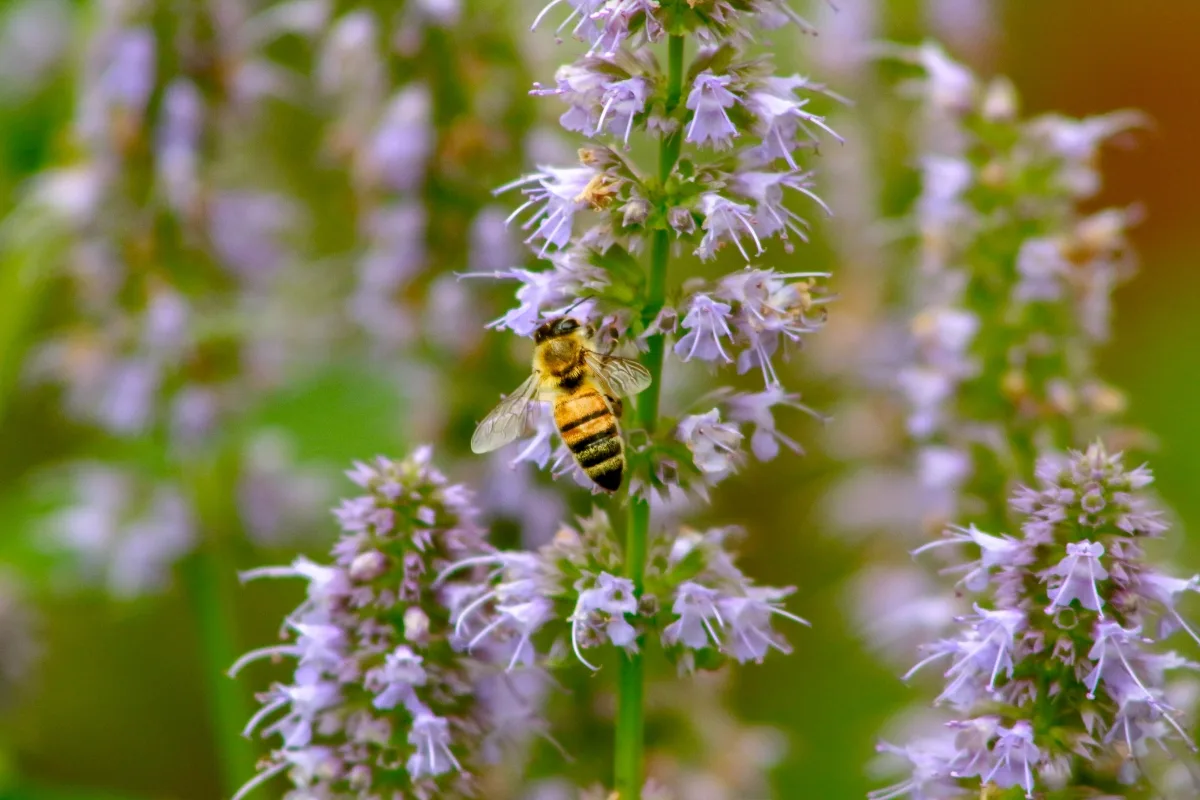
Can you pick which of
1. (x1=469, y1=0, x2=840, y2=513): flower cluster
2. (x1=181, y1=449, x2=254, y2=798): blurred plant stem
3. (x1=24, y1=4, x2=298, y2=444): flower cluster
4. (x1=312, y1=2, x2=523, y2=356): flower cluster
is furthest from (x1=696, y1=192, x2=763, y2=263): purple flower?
(x1=24, y1=4, x2=298, y2=444): flower cluster

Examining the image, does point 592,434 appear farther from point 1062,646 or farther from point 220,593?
point 220,593

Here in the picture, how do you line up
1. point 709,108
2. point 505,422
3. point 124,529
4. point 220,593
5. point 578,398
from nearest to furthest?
point 709,108
point 578,398
point 505,422
point 220,593
point 124,529

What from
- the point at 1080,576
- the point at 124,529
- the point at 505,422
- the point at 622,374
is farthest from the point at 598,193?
the point at 124,529

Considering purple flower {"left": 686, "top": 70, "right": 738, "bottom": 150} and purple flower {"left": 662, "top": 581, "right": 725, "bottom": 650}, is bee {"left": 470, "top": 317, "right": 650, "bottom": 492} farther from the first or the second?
purple flower {"left": 686, "top": 70, "right": 738, "bottom": 150}

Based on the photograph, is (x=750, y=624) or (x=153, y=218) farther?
(x=153, y=218)

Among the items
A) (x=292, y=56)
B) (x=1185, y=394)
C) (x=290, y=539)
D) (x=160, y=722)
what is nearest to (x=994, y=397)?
(x=290, y=539)
